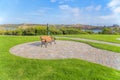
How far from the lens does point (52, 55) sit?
659 cm

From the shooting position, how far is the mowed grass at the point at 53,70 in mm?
4648

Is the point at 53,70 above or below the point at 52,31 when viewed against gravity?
below

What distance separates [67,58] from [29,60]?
1.76m

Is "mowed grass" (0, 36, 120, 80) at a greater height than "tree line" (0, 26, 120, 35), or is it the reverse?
"tree line" (0, 26, 120, 35)

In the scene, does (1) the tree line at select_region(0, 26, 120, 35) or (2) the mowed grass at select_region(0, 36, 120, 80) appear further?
(1) the tree line at select_region(0, 26, 120, 35)

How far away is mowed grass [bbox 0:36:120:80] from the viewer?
183 inches

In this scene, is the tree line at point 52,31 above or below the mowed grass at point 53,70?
above

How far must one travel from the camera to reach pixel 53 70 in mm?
5043

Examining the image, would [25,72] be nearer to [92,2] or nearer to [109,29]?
[92,2]

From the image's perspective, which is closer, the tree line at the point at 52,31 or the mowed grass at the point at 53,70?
the mowed grass at the point at 53,70

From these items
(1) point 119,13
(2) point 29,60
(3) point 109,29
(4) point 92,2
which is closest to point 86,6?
(4) point 92,2

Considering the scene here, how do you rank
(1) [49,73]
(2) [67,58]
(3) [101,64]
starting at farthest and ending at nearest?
(2) [67,58]
(3) [101,64]
(1) [49,73]

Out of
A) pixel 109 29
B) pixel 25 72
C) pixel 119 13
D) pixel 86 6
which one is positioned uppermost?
pixel 86 6

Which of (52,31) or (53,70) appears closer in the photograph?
(53,70)
